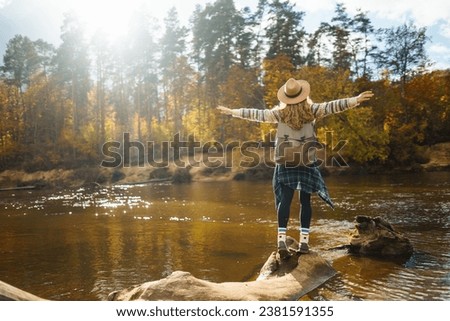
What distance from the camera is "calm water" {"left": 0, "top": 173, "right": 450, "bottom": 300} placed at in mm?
4855

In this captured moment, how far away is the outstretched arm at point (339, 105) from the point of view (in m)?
4.28

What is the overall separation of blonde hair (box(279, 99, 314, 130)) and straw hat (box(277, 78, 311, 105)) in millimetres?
85

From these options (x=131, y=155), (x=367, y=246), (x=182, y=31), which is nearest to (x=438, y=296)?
(x=367, y=246)

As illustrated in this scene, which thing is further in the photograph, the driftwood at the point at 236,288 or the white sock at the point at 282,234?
the white sock at the point at 282,234

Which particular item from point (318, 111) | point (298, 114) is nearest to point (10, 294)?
point (298, 114)

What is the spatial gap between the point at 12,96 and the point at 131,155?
16.0m

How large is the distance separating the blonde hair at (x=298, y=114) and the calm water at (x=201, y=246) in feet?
6.55

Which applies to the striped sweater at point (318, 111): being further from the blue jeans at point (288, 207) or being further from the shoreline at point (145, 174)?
the shoreline at point (145, 174)

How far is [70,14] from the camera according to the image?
1563 inches

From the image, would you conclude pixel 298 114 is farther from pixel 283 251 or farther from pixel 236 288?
pixel 236 288

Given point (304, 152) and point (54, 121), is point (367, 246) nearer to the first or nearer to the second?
point (304, 152)

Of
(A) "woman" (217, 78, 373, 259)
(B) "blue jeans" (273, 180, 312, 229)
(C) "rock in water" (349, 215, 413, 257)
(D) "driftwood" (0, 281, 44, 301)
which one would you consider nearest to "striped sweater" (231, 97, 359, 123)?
(A) "woman" (217, 78, 373, 259)

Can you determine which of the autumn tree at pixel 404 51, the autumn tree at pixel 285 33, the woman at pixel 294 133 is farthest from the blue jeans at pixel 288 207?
the autumn tree at pixel 285 33
